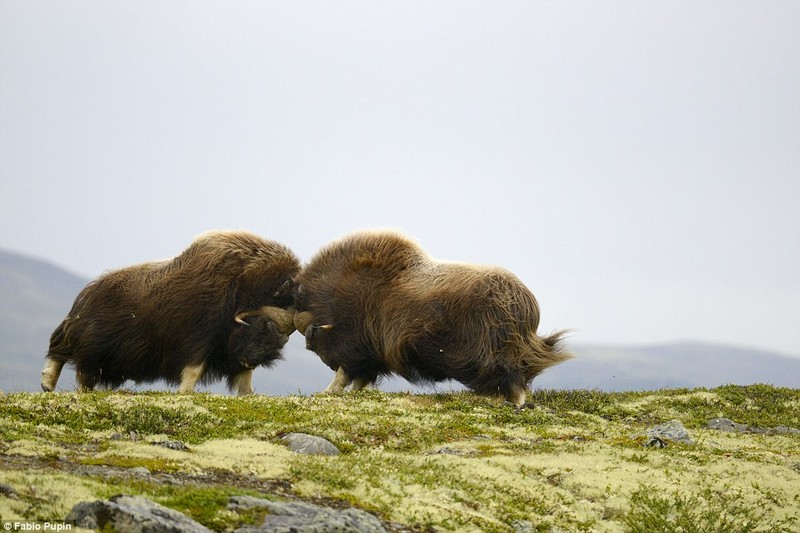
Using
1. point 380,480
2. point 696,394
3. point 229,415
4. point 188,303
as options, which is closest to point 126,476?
point 380,480

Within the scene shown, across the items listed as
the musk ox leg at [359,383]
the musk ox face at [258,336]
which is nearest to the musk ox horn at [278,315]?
the musk ox face at [258,336]

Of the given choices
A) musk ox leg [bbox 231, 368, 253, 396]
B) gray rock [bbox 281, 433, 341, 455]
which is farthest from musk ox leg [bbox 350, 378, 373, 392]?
gray rock [bbox 281, 433, 341, 455]

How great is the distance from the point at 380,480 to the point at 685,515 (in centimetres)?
273

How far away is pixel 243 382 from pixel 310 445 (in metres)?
5.20

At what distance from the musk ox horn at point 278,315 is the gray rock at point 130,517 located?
789cm

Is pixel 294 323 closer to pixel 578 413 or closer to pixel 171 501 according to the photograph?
pixel 578 413

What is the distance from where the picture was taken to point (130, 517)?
266 inches

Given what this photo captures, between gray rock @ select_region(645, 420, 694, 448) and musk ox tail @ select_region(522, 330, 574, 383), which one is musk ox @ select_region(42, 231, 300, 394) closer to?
musk ox tail @ select_region(522, 330, 574, 383)

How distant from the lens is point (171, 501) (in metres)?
7.58

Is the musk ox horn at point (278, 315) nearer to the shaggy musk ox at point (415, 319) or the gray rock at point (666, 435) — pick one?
the shaggy musk ox at point (415, 319)

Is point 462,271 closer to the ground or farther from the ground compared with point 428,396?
farther from the ground

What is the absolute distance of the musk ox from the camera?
14422 millimetres

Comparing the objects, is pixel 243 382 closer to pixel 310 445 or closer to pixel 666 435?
pixel 310 445

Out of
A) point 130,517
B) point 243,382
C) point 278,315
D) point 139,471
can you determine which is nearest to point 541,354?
point 278,315
